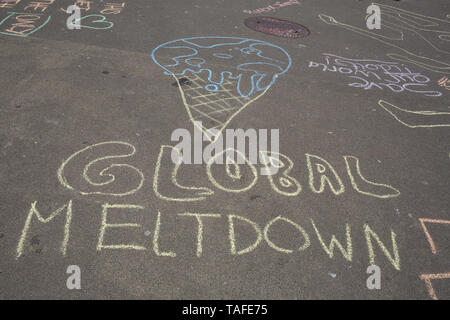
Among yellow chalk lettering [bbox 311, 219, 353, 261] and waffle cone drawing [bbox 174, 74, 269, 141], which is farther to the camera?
waffle cone drawing [bbox 174, 74, 269, 141]

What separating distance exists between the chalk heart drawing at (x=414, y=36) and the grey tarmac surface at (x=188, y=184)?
78 cm

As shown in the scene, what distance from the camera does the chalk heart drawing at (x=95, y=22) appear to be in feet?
21.6

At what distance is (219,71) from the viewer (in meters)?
5.55

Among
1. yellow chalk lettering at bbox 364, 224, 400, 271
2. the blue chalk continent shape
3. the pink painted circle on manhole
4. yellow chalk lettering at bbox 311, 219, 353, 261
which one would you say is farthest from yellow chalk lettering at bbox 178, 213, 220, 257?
the pink painted circle on manhole

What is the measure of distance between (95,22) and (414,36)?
7171 mm

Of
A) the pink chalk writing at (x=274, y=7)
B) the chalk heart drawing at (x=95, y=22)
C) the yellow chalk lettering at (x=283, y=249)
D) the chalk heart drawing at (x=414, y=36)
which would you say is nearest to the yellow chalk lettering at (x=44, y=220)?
the yellow chalk lettering at (x=283, y=249)

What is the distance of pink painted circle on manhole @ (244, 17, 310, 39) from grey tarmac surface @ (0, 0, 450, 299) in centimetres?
127

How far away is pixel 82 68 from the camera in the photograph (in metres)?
5.24

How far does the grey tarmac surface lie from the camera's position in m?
2.76

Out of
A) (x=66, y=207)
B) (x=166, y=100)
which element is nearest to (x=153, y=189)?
(x=66, y=207)

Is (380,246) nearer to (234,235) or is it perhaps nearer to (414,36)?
(234,235)

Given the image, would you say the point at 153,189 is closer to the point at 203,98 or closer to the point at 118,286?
the point at 118,286

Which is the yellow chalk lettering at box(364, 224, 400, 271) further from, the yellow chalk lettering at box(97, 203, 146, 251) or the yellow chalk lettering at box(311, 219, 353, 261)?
the yellow chalk lettering at box(97, 203, 146, 251)

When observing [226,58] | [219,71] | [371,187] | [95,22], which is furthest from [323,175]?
[95,22]
